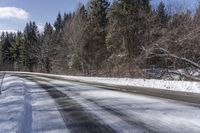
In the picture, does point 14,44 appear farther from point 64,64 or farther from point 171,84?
point 171,84

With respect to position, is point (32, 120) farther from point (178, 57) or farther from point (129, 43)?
point (129, 43)

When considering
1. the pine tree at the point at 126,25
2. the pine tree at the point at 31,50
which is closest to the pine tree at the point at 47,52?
the pine tree at the point at 31,50

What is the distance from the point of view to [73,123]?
27.9 feet

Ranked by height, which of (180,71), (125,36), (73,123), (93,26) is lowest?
(73,123)

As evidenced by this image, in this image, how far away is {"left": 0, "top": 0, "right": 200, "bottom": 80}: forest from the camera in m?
24.7

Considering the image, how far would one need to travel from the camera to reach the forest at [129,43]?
24734mm

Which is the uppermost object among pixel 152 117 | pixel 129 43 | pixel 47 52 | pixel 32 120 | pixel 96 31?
pixel 96 31

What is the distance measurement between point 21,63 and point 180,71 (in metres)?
84.0

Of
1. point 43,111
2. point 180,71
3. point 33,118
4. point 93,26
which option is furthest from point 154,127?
point 93,26

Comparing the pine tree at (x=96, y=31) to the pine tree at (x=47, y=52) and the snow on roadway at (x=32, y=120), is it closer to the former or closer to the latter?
the pine tree at (x=47, y=52)

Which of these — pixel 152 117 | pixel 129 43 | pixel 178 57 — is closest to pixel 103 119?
pixel 152 117

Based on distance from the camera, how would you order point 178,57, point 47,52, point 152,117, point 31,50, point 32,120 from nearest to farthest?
point 152,117, point 32,120, point 178,57, point 47,52, point 31,50

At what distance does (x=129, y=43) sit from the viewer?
138ft

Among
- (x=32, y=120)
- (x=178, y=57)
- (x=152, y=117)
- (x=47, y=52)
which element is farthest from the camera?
(x=47, y=52)
